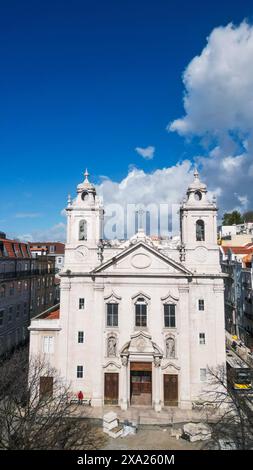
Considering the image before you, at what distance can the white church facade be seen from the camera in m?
32.3

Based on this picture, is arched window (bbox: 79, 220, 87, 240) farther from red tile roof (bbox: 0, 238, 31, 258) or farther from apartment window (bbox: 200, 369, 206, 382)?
apartment window (bbox: 200, 369, 206, 382)

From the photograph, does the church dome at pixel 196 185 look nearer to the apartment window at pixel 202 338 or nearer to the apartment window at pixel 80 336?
the apartment window at pixel 202 338

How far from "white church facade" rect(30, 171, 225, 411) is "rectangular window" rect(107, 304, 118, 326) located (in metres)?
0.11

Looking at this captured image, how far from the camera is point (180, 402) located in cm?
3164


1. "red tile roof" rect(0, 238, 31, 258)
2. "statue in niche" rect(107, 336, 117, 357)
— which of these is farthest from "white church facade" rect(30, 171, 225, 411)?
"red tile roof" rect(0, 238, 31, 258)

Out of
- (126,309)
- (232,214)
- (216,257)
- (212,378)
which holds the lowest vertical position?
(212,378)

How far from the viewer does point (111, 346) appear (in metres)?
33.2

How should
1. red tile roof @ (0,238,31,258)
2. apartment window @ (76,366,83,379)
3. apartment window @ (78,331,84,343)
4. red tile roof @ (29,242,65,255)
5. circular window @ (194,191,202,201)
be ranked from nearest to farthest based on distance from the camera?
apartment window @ (76,366,83,379)
apartment window @ (78,331,84,343)
circular window @ (194,191,202,201)
red tile roof @ (0,238,31,258)
red tile roof @ (29,242,65,255)

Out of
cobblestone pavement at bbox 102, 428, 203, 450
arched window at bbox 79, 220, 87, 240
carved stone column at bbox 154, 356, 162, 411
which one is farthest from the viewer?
arched window at bbox 79, 220, 87, 240

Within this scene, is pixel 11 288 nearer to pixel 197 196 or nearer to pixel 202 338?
pixel 202 338

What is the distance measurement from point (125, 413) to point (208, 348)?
10664 millimetres
